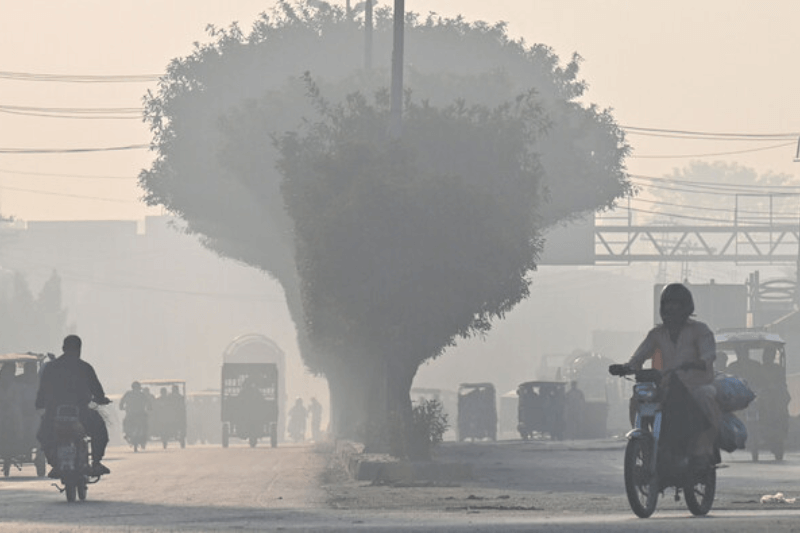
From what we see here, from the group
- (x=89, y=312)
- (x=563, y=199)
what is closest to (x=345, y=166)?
(x=563, y=199)

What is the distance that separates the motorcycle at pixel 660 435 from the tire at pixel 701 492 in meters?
0.04

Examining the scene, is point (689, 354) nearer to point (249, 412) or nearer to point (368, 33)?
point (368, 33)

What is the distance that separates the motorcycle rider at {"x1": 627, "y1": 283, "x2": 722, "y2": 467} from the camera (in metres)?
16.8

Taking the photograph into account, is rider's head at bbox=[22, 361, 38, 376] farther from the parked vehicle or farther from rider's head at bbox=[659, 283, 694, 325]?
the parked vehicle

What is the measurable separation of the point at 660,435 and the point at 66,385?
8.05 m

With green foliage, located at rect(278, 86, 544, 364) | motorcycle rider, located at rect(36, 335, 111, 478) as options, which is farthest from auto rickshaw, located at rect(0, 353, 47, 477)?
motorcycle rider, located at rect(36, 335, 111, 478)

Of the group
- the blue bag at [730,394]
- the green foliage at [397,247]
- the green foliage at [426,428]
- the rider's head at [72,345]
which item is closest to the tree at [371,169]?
the green foliage at [397,247]

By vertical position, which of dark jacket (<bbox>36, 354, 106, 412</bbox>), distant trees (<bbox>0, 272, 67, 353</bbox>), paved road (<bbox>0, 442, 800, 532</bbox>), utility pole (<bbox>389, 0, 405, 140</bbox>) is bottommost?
paved road (<bbox>0, 442, 800, 532</bbox>)

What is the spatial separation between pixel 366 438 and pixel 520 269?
5.08m

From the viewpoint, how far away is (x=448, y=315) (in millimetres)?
40438

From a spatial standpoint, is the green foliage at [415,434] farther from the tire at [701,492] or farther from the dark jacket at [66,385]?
the tire at [701,492]

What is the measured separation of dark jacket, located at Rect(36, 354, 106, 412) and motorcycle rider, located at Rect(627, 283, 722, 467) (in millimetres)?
7624

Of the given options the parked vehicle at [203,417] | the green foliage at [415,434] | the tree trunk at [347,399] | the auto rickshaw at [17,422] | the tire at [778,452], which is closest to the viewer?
the green foliage at [415,434]

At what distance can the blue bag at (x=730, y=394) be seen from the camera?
17.1m
